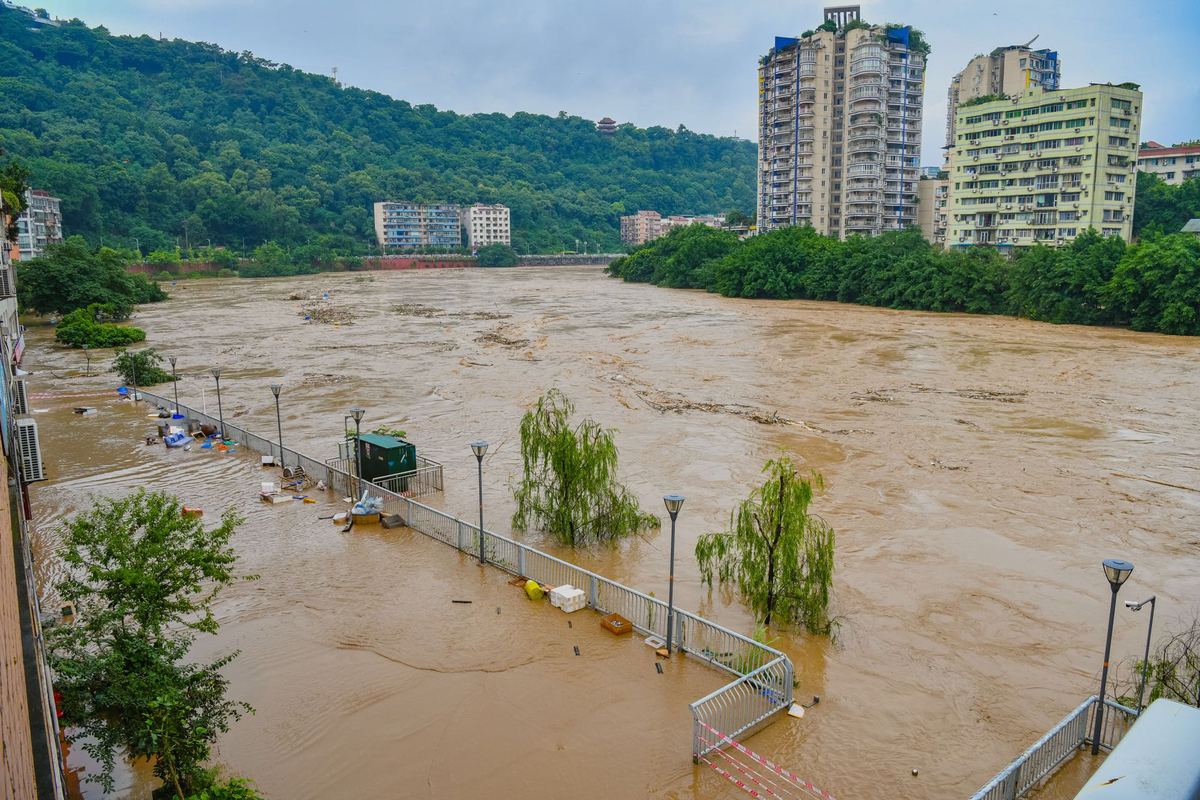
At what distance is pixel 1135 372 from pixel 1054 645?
30818 millimetres

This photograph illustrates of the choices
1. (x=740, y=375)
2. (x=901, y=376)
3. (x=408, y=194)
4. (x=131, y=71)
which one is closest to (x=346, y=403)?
(x=740, y=375)

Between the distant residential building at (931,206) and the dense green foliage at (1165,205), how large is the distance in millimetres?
27017

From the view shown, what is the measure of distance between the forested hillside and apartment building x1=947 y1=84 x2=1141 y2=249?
100040mm

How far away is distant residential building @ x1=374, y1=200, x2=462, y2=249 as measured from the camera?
15725 centimetres

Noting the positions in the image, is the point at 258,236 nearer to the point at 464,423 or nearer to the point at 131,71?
the point at 131,71

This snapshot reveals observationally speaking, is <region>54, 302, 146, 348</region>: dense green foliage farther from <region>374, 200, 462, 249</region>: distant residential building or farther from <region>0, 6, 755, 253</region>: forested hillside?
<region>374, 200, 462, 249</region>: distant residential building

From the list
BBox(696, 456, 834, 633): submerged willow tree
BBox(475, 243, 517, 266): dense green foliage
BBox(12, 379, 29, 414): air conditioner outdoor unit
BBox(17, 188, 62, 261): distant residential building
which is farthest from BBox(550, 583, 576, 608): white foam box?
BBox(475, 243, 517, 266): dense green foliage

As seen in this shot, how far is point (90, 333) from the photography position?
51719mm

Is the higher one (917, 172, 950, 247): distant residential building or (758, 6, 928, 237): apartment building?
(758, 6, 928, 237): apartment building

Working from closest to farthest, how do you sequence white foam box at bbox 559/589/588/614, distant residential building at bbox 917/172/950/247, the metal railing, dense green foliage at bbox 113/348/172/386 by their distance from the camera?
the metal railing < white foam box at bbox 559/589/588/614 < dense green foliage at bbox 113/348/172/386 < distant residential building at bbox 917/172/950/247

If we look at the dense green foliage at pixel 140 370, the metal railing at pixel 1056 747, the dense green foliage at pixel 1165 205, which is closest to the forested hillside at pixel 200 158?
the dense green foliage at pixel 140 370

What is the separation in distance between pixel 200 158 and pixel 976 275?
459ft

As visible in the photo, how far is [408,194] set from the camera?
166875 millimetres

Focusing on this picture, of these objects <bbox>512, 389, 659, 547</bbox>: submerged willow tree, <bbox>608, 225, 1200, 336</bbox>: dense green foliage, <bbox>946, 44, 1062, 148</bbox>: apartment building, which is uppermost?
<bbox>946, 44, 1062, 148</bbox>: apartment building
